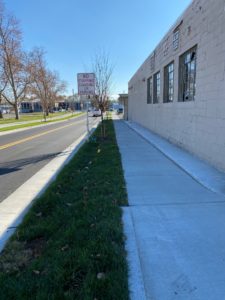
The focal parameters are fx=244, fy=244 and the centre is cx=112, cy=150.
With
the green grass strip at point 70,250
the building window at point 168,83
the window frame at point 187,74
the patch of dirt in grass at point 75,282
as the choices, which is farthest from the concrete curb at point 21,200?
the building window at point 168,83

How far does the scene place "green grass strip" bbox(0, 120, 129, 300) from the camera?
7.52 feet

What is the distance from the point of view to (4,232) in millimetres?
3582

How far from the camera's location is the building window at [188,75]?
844 cm

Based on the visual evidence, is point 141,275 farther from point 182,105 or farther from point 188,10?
point 188,10

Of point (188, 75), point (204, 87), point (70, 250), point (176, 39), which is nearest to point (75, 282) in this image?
point (70, 250)

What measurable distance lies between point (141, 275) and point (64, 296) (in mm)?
787

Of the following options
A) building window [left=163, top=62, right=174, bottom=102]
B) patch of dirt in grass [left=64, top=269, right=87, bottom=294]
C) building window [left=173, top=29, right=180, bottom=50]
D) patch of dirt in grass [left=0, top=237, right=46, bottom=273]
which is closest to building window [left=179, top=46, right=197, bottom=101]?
building window [left=173, top=29, right=180, bottom=50]

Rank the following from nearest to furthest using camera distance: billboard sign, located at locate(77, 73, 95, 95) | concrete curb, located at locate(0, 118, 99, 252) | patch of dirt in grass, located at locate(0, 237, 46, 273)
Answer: patch of dirt in grass, located at locate(0, 237, 46, 273)
concrete curb, located at locate(0, 118, 99, 252)
billboard sign, located at locate(77, 73, 95, 95)

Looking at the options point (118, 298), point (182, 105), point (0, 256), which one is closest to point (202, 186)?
point (118, 298)

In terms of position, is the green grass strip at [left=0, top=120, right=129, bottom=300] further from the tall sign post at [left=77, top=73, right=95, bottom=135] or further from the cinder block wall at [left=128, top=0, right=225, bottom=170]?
the tall sign post at [left=77, top=73, right=95, bottom=135]

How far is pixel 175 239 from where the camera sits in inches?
124

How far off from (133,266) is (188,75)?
26.6 feet

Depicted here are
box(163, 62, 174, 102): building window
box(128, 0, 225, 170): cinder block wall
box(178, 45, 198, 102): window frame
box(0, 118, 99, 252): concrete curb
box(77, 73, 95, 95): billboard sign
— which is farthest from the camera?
box(77, 73, 95, 95): billboard sign

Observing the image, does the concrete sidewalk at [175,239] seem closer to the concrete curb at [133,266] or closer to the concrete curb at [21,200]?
the concrete curb at [133,266]
